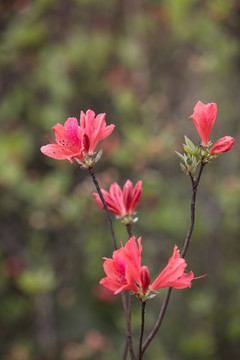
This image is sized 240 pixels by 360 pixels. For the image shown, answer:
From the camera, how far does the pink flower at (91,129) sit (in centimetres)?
71

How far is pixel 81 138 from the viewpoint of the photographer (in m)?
0.69

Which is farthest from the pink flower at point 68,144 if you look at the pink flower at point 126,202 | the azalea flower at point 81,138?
the pink flower at point 126,202

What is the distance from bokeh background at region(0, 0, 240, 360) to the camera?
210 cm

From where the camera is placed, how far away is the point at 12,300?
242cm

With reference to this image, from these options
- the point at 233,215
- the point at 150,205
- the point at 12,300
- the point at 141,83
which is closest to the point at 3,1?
the point at 141,83

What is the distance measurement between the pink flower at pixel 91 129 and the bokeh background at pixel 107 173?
111 centimetres

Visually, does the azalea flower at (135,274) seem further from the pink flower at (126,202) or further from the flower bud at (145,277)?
the pink flower at (126,202)

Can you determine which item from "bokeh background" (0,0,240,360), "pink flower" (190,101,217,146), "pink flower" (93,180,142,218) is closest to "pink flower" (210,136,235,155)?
"pink flower" (190,101,217,146)

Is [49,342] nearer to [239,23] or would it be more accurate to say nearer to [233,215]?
[233,215]

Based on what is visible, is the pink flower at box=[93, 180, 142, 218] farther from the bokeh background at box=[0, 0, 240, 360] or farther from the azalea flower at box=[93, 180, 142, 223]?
the bokeh background at box=[0, 0, 240, 360]

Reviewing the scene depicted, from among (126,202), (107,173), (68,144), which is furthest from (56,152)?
(107,173)

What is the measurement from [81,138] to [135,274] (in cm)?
23

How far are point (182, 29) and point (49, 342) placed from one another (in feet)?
6.59

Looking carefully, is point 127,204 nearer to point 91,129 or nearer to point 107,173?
point 91,129
